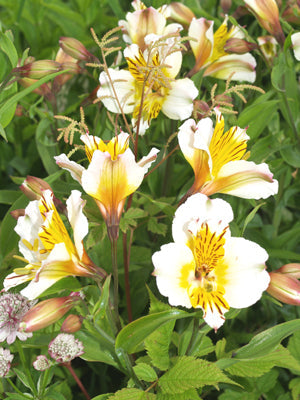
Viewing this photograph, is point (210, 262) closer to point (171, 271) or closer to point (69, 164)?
point (171, 271)

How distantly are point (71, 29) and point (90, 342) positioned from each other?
0.79 meters

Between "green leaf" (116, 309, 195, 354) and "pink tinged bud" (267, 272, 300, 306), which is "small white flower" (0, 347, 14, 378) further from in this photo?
"pink tinged bud" (267, 272, 300, 306)

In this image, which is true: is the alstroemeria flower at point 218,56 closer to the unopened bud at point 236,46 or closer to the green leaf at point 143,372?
the unopened bud at point 236,46

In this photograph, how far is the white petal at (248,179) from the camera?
56 centimetres

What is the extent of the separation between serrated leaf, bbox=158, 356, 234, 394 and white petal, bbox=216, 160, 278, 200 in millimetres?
202

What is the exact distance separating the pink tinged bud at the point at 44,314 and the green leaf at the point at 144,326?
71mm

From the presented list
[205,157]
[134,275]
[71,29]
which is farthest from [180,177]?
[71,29]

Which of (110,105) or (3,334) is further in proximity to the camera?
(110,105)

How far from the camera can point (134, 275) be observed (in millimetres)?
898

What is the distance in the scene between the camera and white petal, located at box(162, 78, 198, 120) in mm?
711

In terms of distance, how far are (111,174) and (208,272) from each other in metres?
0.15

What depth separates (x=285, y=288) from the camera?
21.7 inches

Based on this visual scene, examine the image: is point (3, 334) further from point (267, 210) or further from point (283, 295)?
point (267, 210)

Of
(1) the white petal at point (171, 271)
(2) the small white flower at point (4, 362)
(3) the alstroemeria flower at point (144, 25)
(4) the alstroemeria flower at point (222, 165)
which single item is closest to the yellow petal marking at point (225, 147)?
(4) the alstroemeria flower at point (222, 165)
